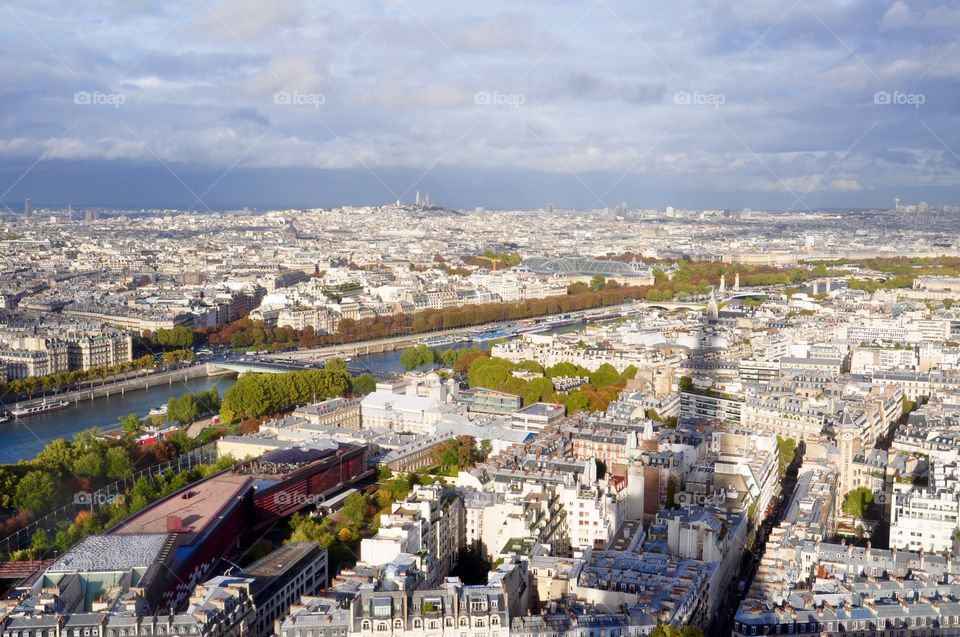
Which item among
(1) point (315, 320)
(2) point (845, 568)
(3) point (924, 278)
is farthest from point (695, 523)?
(3) point (924, 278)

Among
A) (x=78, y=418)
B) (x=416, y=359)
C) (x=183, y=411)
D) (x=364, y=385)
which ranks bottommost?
(x=78, y=418)

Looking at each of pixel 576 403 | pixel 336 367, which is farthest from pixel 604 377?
pixel 336 367

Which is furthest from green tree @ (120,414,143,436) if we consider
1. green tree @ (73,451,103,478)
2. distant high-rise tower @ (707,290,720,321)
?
distant high-rise tower @ (707,290,720,321)

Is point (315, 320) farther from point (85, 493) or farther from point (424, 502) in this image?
point (424, 502)

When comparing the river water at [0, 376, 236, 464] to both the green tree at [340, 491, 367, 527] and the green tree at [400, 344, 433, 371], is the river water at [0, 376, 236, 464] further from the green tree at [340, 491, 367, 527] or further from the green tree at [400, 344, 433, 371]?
the green tree at [340, 491, 367, 527]

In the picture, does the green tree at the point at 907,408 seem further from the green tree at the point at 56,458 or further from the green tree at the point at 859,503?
the green tree at the point at 56,458

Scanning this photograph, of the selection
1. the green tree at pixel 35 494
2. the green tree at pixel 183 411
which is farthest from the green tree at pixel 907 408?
the green tree at pixel 35 494

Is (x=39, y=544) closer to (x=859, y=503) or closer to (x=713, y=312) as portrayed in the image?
(x=859, y=503)
